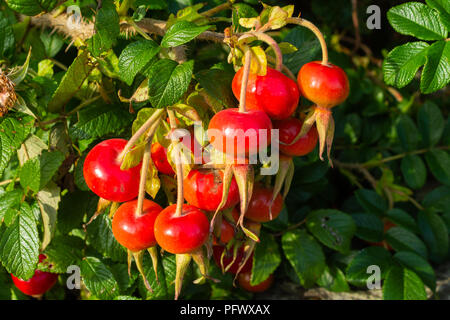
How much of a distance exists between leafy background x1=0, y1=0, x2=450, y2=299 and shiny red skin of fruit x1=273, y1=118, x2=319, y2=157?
12 centimetres

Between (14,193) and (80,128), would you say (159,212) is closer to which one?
(80,128)

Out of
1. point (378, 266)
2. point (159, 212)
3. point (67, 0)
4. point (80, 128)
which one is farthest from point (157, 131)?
point (378, 266)

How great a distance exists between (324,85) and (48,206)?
71 cm

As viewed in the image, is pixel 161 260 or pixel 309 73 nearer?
pixel 309 73

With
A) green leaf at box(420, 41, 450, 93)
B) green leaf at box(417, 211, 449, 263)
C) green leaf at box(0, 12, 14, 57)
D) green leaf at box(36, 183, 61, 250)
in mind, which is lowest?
green leaf at box(417, 211, 449, 263)

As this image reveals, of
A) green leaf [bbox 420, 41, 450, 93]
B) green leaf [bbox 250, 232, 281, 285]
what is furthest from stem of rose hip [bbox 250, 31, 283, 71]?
green leaf [bbox 250, 232, 281, 285]

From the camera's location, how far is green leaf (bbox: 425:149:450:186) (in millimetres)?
1586

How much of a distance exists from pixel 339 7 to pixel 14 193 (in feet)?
6.16

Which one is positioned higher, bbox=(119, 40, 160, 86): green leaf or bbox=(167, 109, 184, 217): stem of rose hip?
bbox=(119, 40, 160, 86): green leaf

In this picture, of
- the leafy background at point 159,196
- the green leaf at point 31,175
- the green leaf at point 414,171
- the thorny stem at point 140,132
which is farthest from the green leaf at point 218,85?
the green leaf at point 414,171

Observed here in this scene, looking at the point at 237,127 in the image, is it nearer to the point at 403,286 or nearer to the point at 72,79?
the point at 72,79

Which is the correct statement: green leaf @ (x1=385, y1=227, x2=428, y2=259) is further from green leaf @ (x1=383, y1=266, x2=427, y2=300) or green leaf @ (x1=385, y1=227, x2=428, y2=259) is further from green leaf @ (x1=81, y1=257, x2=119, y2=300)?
green leaf @ (x1=81, y1=257, x2=119, y2=300)

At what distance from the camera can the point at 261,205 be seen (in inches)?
36.8

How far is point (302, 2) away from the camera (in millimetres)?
2393
